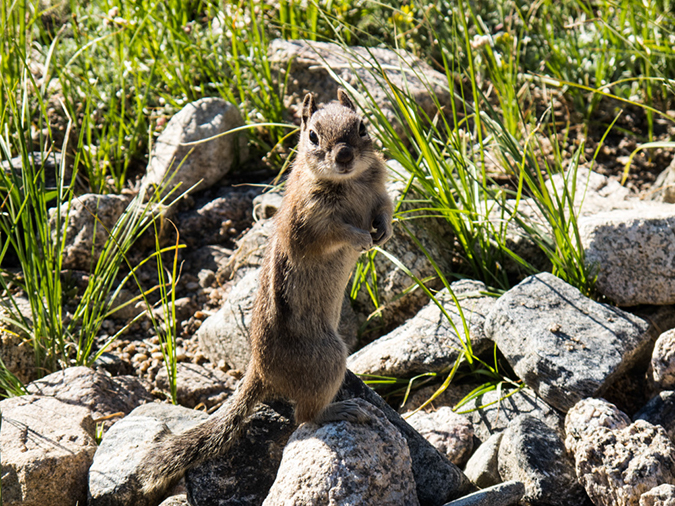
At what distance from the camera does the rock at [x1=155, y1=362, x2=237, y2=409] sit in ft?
13.8

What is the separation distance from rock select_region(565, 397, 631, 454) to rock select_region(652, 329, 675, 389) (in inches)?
18.4

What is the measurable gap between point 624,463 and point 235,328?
248 cm

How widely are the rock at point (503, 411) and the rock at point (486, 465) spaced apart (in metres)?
0.23

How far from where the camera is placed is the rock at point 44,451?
10.5 feet

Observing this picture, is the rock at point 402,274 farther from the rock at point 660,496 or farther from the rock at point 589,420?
the rock at point 660,496

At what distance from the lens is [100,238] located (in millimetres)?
5008

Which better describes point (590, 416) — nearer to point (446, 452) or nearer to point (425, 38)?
point (446, 452)

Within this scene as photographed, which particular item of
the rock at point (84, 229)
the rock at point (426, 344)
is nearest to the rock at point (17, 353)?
the rock at point (84, 229)

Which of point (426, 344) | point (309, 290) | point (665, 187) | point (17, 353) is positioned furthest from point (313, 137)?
point (665, 187)

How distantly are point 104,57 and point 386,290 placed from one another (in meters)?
3.80

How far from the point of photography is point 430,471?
10.5 feet

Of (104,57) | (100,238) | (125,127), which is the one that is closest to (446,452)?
(100,238)

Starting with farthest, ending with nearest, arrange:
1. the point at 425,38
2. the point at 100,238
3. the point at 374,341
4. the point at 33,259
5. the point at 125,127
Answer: the point at 425,38 → the point at 125,127 → the point at 100,238 → the point at 374,341 → the point at 33,259

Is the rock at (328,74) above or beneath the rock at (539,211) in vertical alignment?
above
